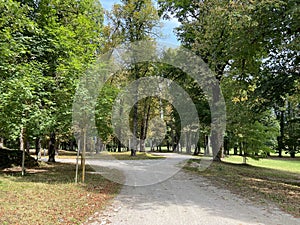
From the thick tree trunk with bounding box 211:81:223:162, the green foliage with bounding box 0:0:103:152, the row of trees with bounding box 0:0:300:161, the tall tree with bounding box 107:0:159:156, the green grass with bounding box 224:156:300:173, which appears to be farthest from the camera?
Answer: the tall tree with bounding box 107:0:159:156

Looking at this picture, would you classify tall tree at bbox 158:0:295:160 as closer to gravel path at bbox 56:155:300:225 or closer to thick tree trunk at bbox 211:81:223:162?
thick tree trunk at bbox 211:81:223:162

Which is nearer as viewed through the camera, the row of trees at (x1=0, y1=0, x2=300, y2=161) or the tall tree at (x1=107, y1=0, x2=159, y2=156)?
the row of trees at (x1=0, y1=0, x2=300, y2=161)

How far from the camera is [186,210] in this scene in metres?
5.83

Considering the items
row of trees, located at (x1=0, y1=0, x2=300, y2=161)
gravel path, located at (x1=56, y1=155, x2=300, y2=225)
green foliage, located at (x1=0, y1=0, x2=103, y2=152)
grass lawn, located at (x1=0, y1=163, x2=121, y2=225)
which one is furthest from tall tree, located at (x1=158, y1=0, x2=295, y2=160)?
grass lawn, located at (x1=0, y1=163, x2=121, y2=225)

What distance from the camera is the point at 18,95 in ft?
26.7

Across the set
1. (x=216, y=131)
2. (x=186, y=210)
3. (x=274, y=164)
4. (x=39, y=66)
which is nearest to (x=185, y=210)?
(x=186, y=210)

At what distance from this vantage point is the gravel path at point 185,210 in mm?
5086

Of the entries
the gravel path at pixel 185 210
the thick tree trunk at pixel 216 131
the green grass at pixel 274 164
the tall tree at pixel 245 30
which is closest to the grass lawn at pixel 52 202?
the gravel path at pixel 185 210

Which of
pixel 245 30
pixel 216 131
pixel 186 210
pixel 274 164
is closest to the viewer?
A: pixel 186 210

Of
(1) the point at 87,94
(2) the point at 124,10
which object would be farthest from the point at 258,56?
(2) the point at 124,10

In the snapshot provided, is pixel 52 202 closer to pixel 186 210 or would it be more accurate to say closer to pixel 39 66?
pixel 186 210

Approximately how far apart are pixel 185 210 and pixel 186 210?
2cm

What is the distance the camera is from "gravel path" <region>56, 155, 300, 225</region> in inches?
200

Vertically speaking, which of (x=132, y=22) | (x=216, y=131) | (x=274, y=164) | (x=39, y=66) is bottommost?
(x=274, y=164)
